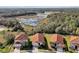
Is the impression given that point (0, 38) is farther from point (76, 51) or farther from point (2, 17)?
point (76, 51)

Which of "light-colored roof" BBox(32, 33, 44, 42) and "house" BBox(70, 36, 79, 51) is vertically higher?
"light-colored roof" BBox(32, 33, 44, 42)

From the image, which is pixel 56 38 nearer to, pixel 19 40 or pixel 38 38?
pixel 38 38

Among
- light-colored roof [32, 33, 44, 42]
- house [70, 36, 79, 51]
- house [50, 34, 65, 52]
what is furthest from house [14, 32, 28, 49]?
house [70, 36, 79, 51]

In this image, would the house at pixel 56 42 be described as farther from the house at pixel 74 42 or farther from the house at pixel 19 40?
the house at pixel 19 40

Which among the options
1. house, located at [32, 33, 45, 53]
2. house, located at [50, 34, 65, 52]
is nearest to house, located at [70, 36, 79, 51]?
house, located at [50, 34, 65, 52]

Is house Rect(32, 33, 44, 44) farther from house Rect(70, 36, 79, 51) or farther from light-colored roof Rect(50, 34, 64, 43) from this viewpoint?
house Rect(70, 36, 79, 51)

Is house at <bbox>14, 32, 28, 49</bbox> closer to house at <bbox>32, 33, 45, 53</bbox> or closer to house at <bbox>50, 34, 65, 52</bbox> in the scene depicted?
house at <bbox>32, 33, 45, 53</bbox>

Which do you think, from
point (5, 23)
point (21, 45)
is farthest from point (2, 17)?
point (21, 45)

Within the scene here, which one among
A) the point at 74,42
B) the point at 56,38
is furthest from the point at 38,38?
the point at 74,42

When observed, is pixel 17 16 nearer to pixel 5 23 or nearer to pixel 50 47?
pixel 5 23
